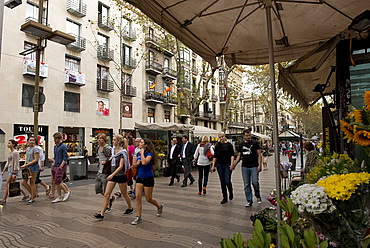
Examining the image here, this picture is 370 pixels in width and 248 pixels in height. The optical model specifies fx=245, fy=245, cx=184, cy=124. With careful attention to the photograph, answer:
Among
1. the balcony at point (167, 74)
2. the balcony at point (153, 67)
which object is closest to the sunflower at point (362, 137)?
the balcony at point (153, 67)

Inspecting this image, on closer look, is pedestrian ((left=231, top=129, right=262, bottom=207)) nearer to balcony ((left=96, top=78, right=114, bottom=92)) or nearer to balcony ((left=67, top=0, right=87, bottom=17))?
balcony ((left=96, top=78, right=114, bottom=92))

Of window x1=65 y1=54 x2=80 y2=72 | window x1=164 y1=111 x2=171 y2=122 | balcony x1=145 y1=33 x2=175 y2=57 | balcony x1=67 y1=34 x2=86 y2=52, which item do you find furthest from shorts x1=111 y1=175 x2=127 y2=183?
window x1=164 y1=111 x2=171 y2=122

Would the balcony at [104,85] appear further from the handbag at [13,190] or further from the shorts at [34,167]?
the handbag at [13,190]

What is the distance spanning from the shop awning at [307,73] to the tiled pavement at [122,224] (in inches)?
111

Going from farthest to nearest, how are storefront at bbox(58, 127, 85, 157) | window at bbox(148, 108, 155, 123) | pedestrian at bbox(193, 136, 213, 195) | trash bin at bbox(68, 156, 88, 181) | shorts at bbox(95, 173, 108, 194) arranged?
window at bbox(148, 108, 155, 123), storefront at bbox(58, 127, 85, 157), trash bin at bbox(68, 156, 88, 181), pedestrian at bbox(193, 136, 213, 195), shorts at bbox(95, 173, 108, 194)

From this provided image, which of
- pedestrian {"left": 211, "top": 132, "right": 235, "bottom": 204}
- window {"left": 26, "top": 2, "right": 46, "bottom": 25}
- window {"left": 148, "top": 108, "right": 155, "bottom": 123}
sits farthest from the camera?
window {"left": 148, "top": 108, "right": 155, "bottom": 123}

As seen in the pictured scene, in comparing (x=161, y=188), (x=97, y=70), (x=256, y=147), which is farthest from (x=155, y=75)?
(x=256, y=147)

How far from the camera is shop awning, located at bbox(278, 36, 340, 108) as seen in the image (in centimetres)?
340

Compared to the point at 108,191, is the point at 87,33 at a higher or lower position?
higher

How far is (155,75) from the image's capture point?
3133 centimetres

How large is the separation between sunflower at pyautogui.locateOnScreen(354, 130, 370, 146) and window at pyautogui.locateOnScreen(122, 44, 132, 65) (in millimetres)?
26981

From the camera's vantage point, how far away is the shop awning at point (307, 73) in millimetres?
3400

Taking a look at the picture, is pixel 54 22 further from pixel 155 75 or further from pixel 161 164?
pixel 161 164

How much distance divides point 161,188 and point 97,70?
1874 centimetres
